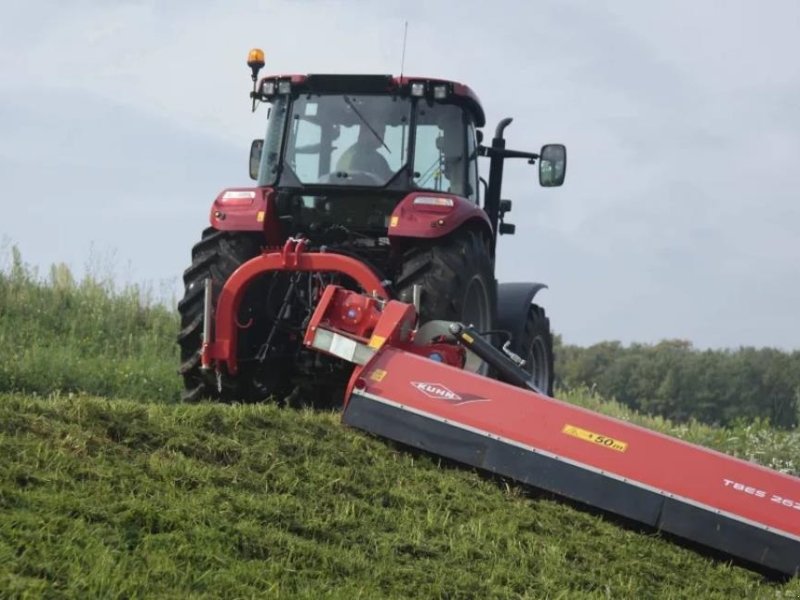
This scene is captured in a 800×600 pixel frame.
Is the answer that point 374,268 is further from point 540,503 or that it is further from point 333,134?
point 540,503

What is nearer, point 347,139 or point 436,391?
point 436,391

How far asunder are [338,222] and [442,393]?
1.85m

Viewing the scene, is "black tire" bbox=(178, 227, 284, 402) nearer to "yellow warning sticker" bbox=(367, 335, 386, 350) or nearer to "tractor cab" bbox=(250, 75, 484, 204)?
"tractor cab" bbox=(250, 75, 484, 204)

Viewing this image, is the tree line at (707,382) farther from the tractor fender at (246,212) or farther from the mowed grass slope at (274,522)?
the mowed grass slope at (274,522)

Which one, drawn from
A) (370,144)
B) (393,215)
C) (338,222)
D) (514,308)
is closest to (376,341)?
(393,215)

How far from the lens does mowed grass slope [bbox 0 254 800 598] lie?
3773 mm

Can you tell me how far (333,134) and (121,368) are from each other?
336cm

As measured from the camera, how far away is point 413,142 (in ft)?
25.3

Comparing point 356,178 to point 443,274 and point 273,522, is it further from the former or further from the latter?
point 273,522

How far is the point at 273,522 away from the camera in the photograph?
4.48 meters

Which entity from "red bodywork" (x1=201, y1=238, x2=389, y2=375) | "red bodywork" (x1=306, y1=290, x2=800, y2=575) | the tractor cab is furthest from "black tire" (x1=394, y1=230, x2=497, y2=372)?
"red bodywork" (x1=306, y1=290, x2=800, y2=575)

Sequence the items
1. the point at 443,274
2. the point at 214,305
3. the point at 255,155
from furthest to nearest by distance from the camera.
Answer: the point at 255,155 < the point at 214,305 < the point at 443,274

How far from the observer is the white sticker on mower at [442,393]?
20.1ft

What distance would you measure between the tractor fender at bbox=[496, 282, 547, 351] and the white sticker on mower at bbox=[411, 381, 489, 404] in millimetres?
2297
